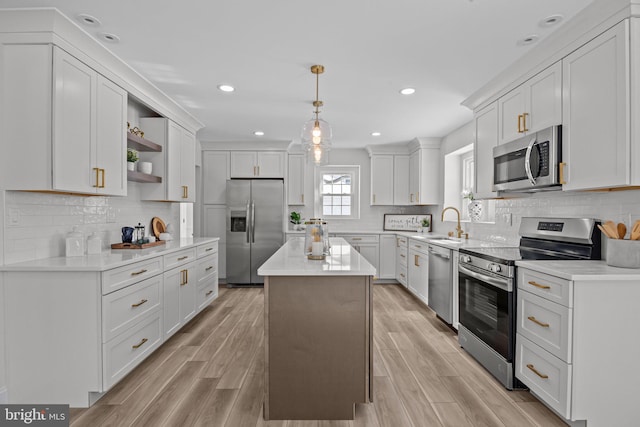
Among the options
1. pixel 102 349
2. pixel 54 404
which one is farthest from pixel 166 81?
pixel 54 404

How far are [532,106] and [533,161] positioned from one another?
0.48m

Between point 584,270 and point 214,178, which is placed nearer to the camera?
point 584,270

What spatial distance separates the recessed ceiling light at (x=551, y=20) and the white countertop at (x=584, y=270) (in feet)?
5.09

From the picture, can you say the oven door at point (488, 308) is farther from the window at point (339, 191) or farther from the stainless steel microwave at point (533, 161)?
the window at point (339, 191)

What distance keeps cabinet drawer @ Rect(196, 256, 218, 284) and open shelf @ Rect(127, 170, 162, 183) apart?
1020 mm

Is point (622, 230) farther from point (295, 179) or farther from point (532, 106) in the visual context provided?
point (295, 179)

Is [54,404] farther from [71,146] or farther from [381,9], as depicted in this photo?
[381,9]

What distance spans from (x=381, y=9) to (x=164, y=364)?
3.05 meters

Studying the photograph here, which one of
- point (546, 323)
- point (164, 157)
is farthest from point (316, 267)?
point (164, 157)

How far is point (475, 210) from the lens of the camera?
4363 millimetres

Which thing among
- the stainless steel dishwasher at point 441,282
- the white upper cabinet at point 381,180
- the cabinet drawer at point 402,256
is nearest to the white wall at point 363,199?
the white upper cabinet at point 381,180

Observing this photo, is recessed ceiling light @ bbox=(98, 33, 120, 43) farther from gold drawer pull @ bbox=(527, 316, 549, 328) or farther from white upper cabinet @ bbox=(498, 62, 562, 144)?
gold drawer pull @ bbox=(527, 316, 549, 328)

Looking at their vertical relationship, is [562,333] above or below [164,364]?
above

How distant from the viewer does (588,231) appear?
2443mm
